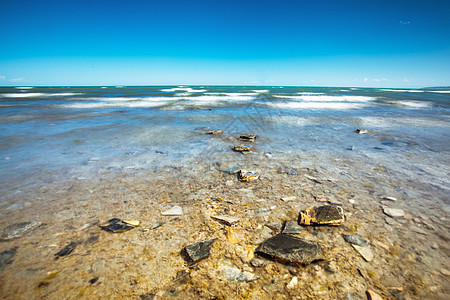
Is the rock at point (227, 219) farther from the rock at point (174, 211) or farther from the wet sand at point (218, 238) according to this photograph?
the rock at point (174, 211)

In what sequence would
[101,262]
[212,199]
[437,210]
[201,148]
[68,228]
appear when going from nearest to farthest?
[101,262] < [68,228] < [437,210] < [212,199] < [201,148]

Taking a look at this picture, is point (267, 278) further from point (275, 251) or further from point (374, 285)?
point (374, 285)

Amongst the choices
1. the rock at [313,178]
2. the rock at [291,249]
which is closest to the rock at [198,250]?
the rock at [291,249]

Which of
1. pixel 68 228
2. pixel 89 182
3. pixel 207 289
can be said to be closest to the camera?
pixel 207 289

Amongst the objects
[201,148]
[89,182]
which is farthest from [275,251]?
[201,148]

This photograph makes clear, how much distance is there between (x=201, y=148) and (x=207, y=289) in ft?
14.1

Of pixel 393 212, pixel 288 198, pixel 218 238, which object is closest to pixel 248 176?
pixel 288 198

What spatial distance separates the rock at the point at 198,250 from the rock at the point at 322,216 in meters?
1.19

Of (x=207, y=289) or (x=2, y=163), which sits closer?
(x=207, y=289)

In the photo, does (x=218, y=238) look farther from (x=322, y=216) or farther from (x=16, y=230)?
(x=16, y=230)

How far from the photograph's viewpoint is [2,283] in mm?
1678

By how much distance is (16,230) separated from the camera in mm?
2301

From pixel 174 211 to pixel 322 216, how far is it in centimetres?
194

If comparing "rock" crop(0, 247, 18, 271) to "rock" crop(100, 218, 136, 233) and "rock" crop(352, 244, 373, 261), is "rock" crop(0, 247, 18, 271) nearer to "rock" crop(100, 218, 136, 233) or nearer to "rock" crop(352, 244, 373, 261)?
"rock" crop(100, 218, 136, 233)
